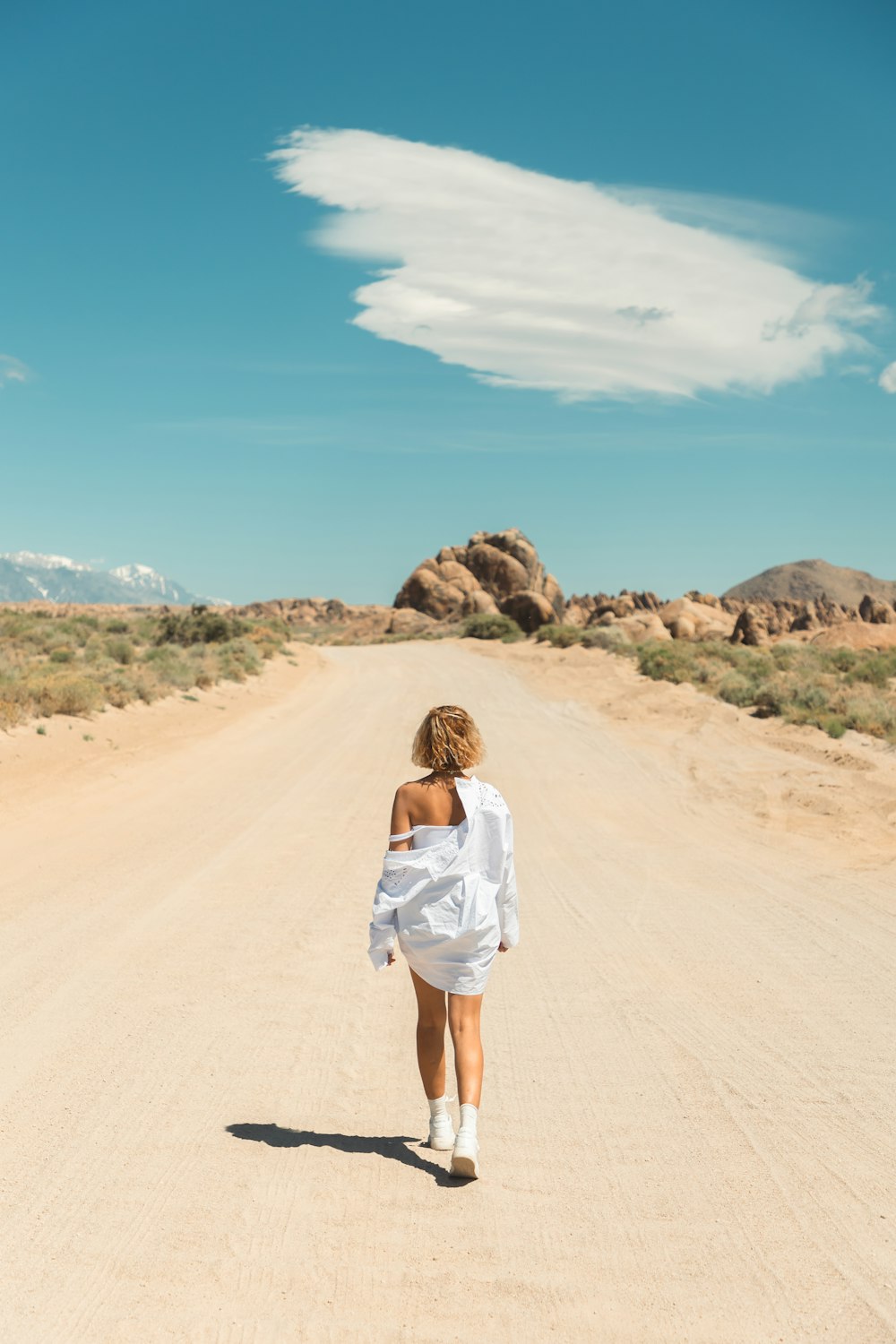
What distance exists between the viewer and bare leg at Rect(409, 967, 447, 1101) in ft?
14.8

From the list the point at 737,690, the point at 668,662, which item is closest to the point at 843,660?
the point at 668,662

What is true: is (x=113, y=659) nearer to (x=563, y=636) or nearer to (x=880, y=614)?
(x=563, y=636)

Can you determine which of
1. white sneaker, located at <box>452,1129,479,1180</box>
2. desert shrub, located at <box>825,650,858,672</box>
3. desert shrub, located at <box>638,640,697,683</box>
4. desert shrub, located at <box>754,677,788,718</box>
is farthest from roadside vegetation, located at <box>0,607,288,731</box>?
desert shrub, located at <box>825,650,858,672</box>

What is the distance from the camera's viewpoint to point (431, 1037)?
4496mm

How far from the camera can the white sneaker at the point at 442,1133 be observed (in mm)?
4512

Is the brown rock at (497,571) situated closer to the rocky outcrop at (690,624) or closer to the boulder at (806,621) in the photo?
the rocky outcrop at (690,624)

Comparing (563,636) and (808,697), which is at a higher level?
(563,636)

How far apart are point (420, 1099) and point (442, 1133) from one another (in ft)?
1.89

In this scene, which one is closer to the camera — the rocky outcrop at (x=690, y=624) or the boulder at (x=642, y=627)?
the boulder at (x=642, y=627)

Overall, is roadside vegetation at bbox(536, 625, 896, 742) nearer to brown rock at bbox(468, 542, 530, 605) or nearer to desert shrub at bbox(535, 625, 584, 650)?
desert shrub at bbox(535, 625, 584, 650)

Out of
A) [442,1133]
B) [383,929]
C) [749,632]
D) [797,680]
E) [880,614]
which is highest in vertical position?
[880,614]

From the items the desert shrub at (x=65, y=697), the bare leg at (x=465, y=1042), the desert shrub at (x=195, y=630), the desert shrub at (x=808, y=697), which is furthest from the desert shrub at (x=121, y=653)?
the bare leg at (x=465, y=1042)

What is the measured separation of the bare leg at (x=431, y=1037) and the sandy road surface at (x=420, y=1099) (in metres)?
0.30

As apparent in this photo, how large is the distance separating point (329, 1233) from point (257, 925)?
13.6 ft
